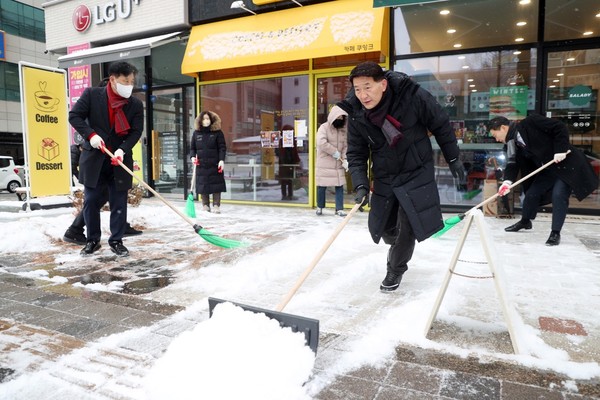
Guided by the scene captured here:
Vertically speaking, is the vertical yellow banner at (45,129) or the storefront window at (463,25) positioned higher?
the storefront window at (463,25)

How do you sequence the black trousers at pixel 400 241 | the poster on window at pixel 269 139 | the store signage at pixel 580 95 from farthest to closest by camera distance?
1. the poster on window at pixel 269 139
2. the store signage at pixel 580 95
3. the black trousers at pixel 400 241

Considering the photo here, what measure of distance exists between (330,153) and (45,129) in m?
5.26

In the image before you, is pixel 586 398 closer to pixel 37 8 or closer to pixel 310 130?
pixel 310 130

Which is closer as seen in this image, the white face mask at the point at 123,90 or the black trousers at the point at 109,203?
the white face mask at the point at 123,90

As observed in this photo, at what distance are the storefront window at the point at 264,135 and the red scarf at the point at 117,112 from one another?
481 cm

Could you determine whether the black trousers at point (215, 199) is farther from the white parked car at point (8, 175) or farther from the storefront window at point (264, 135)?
the white parked car at point (8, 175)

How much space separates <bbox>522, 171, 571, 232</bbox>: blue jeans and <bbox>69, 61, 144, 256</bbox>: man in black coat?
4847mm

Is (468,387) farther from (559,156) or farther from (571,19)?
(571,19)

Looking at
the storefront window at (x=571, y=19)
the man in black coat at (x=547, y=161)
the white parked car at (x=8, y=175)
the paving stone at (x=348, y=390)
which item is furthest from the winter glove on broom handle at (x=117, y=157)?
the white parked car at (x=8, y=175)

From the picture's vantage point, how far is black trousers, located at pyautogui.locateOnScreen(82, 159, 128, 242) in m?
4.69

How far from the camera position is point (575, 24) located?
7094 mm

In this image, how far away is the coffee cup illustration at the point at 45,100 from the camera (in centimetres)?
800

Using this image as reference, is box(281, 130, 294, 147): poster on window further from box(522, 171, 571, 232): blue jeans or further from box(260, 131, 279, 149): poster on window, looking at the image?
box(522, 171, 571, 232): blue jeans

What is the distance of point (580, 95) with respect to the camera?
720 centimetres
